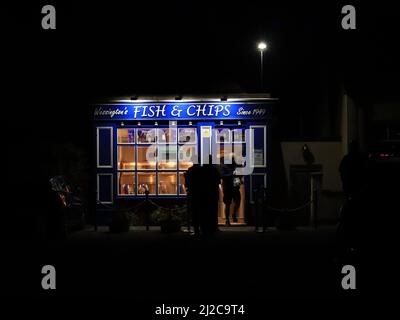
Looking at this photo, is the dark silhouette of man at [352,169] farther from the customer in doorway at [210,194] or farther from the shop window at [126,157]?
the shop window at [126,157]

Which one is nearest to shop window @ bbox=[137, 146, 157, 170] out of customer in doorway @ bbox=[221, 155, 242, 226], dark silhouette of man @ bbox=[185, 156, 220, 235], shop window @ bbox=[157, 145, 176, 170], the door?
shop window @ bbox=[157, 145, 176, 170]

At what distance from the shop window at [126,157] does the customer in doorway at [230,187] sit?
129 inches

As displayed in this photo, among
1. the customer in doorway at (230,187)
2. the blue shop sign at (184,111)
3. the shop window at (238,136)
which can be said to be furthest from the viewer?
the shop window at (238,136)

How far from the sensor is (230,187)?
22641 mm

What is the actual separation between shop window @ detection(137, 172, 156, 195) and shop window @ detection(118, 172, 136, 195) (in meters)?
0.21

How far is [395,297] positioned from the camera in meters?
9.97

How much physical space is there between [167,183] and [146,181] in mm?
728

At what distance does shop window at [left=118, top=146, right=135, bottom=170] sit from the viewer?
24688 millimetres

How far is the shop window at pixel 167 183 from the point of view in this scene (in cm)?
2470

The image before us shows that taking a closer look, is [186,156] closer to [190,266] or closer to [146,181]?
[146,181]

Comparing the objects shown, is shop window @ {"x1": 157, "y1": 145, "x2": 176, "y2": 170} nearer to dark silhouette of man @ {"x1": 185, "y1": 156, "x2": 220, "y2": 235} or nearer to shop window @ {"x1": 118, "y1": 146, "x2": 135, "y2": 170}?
shop window @ {"x1": 118, "y1": 146, "x2": 135, "y2": 170}

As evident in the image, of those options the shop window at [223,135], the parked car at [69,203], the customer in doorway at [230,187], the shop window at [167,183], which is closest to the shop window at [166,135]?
the shop window at [167,183]

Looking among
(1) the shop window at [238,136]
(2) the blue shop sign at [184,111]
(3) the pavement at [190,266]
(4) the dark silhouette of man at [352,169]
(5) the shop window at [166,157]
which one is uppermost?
(2) the blue shop sign at [184,111]
